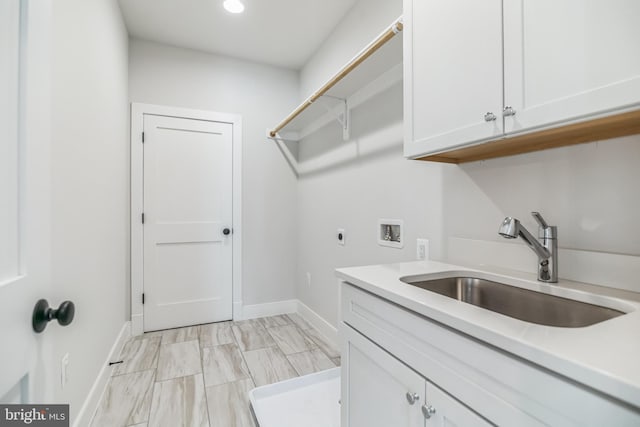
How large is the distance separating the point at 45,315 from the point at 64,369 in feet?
3.31

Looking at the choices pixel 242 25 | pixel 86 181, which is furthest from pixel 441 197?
pixel 242 25

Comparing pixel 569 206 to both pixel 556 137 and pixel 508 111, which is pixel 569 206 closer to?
pixel 556 137

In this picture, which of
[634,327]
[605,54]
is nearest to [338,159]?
[605,54]

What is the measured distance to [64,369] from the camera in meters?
1.30

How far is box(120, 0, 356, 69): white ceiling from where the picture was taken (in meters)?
2.23

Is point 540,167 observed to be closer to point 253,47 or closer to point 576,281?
point 576,281

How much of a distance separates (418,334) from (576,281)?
22.8 inches

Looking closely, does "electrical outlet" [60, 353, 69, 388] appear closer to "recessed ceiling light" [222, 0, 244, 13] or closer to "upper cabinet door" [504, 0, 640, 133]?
"upper cabinet door" [504, 0, 640, 133]

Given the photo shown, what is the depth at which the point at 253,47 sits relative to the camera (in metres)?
2.79

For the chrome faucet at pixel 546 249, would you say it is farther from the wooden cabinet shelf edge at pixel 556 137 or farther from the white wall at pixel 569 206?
the wooden cabinet shelf edge at pixel 556 137

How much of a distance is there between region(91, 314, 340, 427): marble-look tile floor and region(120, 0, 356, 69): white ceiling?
2.62 meters

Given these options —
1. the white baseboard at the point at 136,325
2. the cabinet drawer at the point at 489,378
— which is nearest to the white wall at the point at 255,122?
the white baseboard at the point at 136,325

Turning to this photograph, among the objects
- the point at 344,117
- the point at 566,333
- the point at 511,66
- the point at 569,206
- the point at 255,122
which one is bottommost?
the point at 566,333

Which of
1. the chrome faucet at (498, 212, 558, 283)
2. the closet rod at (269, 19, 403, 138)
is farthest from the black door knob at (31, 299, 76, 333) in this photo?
the closet rod at (269, 19, 403, 138)
